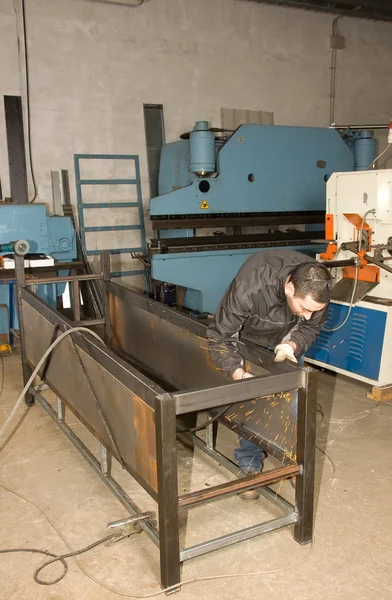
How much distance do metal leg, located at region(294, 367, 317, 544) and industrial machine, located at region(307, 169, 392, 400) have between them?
48.5 inches

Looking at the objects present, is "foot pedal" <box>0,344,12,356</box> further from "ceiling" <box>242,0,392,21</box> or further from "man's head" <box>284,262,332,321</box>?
"ceiling" <box>242,0,392,21</box>

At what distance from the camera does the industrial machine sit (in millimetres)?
2684

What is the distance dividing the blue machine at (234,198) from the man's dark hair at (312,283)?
75.2 inches

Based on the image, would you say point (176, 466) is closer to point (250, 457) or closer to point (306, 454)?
Result: point (306, 454)

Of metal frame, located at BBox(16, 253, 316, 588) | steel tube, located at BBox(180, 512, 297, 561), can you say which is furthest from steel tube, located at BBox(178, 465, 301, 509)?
steel tube, located at BBox(180, 512, 297, 561)

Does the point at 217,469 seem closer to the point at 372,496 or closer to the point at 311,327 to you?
the point at 372,496

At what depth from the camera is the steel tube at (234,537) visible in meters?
1.51

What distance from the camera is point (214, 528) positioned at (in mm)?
1783

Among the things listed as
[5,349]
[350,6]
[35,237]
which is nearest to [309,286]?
[35,237]

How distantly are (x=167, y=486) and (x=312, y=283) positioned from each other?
0.70m

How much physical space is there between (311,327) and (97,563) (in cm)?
100

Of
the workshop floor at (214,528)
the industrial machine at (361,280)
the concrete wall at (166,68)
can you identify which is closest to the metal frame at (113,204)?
the concrete wall at (166,68)

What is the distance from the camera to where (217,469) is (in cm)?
215

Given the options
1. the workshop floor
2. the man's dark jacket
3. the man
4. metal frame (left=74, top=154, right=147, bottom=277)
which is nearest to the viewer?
the workshop floor
